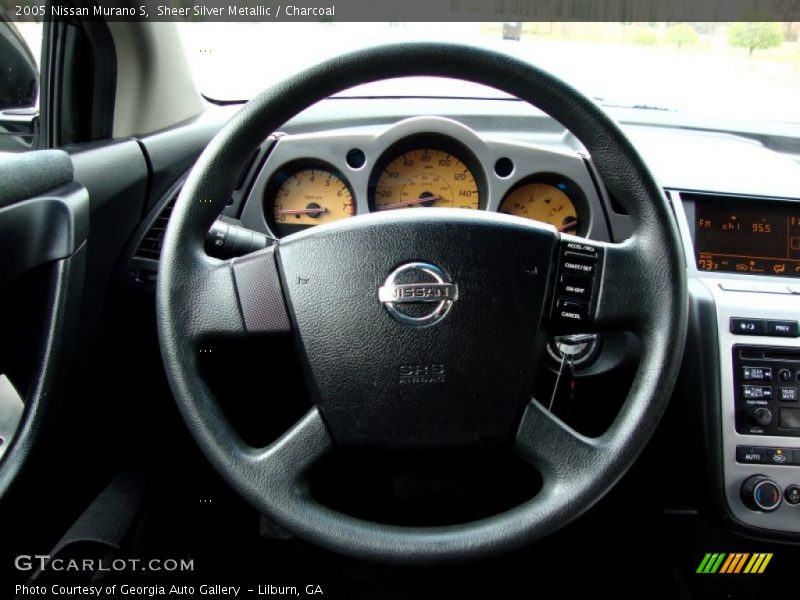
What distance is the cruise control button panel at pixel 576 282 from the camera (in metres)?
1.06

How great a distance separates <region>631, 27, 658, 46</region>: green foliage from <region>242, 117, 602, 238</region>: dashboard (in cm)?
32

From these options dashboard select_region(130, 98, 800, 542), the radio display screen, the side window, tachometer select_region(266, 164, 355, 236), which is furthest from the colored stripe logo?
the side window

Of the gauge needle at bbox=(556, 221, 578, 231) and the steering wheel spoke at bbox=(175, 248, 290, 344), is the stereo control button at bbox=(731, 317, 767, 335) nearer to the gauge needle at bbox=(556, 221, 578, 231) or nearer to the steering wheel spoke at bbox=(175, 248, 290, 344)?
the gauge needle at bbox=(556, 221, 578, 231)

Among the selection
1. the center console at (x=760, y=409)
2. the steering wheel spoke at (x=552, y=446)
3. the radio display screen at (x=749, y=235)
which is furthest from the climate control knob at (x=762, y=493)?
the steering wheel spoke at (x=552, y=446)

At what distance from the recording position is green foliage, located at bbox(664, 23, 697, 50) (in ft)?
5.16

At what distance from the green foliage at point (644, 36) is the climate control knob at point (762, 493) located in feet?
3.21

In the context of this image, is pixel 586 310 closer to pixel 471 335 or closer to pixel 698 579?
pixel 471 335

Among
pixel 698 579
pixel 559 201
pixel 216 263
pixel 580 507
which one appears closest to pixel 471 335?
pixel 580 507

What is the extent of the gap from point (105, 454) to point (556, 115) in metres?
1.16

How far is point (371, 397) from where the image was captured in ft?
3.46

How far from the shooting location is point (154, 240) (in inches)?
57.5

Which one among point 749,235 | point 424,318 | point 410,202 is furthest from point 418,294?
point 749,235

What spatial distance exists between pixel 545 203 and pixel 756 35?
623 mm

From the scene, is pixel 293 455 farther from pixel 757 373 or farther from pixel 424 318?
pixel 757 373
